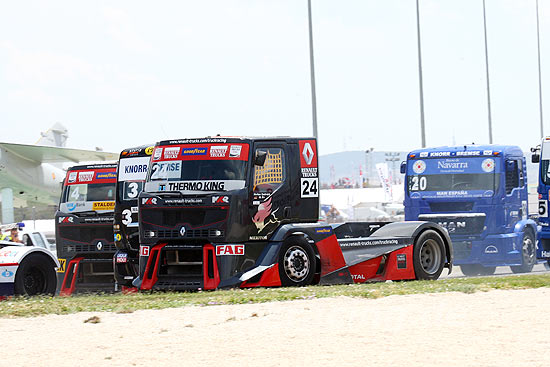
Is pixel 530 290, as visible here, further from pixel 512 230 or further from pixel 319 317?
pixel 512 230

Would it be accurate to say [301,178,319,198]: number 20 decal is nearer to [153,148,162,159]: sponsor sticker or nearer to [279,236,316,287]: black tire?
[279,236,316,287]: black tire

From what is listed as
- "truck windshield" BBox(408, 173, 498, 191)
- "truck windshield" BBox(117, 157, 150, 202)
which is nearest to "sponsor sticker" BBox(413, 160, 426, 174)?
"truck windshield" BBox(408, 173, 498, 191)

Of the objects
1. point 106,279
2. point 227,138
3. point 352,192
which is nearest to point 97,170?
point 106,279

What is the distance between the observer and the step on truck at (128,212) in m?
16.0

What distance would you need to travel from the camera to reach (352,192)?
112125mm

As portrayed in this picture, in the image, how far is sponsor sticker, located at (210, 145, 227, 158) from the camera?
1426 cm

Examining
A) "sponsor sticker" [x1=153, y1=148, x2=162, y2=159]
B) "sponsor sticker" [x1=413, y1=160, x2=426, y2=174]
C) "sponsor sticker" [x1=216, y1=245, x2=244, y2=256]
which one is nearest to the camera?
"sponsor sticker" [x1=216, y1=245, x2=244, y2=256]

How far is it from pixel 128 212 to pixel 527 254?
11.0 meters

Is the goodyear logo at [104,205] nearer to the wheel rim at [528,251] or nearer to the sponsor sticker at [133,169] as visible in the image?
the sponsor sticker at [133,169]

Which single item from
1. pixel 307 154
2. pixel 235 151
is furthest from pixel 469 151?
pixel 235 151

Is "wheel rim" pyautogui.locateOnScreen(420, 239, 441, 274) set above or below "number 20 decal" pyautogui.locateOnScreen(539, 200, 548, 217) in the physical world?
below

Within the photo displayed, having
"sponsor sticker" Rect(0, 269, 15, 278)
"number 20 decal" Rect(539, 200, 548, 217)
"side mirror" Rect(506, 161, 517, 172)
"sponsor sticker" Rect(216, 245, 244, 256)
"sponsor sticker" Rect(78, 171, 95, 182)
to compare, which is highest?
"side mirror" Rect(506, 161, 517, 172)

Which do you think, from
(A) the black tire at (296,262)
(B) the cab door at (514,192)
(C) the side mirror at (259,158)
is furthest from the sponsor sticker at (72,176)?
(B) the cab door at (514,192)

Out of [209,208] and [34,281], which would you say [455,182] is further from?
[34,281]
